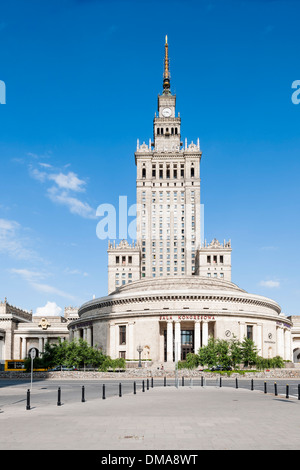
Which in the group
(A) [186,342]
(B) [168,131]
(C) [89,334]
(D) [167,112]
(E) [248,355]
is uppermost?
(D) [167,112]

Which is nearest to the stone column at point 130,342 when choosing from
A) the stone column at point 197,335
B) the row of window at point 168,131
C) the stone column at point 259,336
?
the stone column at point 197,335

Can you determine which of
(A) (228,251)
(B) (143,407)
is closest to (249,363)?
(B) (143,407)

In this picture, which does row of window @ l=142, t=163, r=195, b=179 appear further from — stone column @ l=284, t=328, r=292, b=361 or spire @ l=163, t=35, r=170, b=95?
stone column @ l=284, t=328, r=292, b=361

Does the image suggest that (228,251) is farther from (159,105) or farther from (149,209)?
(159,105)

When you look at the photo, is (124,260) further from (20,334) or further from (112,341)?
(112,341)

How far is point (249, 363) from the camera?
70062 mm

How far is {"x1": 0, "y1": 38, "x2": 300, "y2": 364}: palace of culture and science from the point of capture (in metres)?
84.5

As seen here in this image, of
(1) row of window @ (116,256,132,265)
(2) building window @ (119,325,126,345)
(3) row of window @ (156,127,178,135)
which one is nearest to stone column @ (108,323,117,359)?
(2) building window @ (119,325,126,345)

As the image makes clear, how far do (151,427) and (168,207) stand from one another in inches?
5402

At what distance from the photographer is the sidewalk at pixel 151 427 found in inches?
485

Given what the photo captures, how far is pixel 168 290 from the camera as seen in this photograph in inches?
3359

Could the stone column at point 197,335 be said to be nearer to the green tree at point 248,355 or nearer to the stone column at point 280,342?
the green tree at point 248,355

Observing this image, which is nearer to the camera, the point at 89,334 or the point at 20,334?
the point at 89,334

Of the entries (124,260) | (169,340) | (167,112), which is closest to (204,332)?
(169,340)
